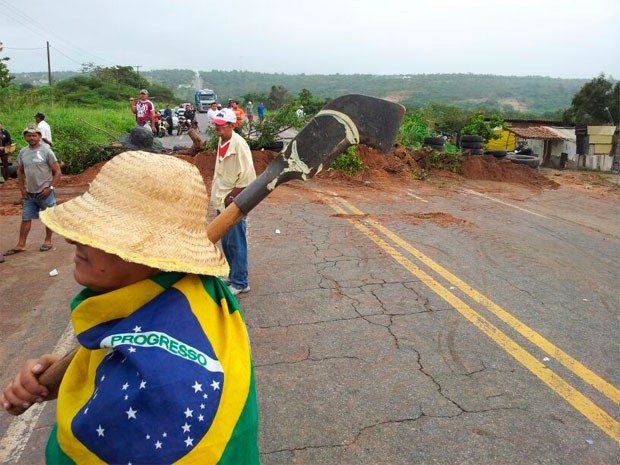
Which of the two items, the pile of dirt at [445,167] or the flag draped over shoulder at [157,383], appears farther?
the pile of dirt at [445,167]

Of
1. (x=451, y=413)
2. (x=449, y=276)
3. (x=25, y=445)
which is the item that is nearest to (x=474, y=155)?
(x=449, y=276)

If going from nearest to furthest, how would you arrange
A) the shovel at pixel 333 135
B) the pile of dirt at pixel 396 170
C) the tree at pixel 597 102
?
the shovel at pixel 333 135 < the pile of dirt at pixel 396 170 < the tree at pixel 597 102

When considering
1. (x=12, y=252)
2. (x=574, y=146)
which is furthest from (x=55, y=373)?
(x=574, y=146)

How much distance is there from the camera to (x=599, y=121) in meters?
31.0

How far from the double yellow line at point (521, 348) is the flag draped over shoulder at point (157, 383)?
2714 millimetres

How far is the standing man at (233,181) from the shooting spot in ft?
16.1

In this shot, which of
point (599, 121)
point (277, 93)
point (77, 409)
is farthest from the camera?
point (277, 93)

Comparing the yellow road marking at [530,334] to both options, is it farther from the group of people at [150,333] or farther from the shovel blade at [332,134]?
the group of people at [150,333]

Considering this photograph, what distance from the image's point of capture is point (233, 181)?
5027 millimetres

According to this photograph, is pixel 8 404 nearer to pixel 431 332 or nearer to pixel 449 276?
pixel 431 332

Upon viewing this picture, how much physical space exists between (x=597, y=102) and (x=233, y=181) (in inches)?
1295

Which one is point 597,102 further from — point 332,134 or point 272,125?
point 332,134

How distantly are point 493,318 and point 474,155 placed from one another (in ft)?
37.3

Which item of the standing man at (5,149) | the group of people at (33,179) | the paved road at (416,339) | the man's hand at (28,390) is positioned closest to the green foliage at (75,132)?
the standing man at (5,149)
